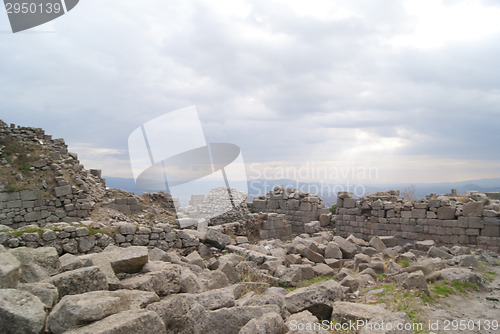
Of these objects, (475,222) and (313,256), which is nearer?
(313,256)

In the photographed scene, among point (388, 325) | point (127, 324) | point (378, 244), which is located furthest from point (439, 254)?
point (127, 324)

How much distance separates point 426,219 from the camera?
1547 cm

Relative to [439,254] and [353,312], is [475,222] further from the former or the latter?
[353,312]

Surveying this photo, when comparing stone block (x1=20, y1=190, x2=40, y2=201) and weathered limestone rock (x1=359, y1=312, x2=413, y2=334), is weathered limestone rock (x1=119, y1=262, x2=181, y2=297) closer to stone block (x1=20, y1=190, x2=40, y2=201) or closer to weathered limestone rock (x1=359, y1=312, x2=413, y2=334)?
weathered limestone rock (x1=359, y1=312, x2=413, y2=334)

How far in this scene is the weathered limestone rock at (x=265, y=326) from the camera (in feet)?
14.4

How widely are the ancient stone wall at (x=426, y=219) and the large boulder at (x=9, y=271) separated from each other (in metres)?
15.3

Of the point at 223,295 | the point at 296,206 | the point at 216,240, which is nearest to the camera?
the point at 223,295

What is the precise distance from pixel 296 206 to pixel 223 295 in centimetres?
1587

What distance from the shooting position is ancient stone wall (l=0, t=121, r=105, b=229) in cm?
1658

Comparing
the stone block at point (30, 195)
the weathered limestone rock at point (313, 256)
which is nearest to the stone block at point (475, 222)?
the weathered limestone rock at point (313, 256)

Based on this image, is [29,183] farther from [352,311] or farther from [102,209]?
[352,311]

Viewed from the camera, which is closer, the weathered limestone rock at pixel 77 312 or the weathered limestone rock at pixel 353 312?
the weathered limestone rock at pixel 77 312

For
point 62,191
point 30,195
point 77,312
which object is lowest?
point 77,312

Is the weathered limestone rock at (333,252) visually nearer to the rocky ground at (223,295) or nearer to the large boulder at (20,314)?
the rocky ground at (223,295)
